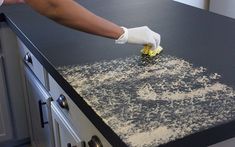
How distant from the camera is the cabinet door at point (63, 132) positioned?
112 centimetres

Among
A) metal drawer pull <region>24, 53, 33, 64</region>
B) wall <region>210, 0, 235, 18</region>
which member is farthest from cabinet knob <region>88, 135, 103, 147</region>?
wall <region>210, 0, 235, 18</region>

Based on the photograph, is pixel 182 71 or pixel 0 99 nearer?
pixel 182 71

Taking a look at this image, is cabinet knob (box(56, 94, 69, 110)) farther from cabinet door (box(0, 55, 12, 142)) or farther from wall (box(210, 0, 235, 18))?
wall (box(210, 0, 235, 18))

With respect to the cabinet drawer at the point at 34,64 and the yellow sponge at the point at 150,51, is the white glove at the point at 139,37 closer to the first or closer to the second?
the yellow sponge at the point at 150,51

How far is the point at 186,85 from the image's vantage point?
0.96m

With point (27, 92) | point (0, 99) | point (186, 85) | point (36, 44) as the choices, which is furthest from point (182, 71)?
point (0, 99)

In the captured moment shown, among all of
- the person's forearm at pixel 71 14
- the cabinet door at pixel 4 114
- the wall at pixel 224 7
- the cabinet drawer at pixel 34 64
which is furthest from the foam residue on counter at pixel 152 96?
the wall at pixel 224 7

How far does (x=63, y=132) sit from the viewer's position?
1271 mm

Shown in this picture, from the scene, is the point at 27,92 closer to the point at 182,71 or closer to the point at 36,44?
the point at 36,44

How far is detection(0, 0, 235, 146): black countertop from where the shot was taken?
Result: 0.82 metres

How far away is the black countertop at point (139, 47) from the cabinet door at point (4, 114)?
36 cm

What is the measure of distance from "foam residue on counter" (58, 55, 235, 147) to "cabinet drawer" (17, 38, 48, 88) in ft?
0.94

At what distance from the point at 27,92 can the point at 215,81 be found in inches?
44.6

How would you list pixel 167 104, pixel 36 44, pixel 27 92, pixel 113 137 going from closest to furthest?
pixel 113 137, pixel 167 104, pixel 36 44, pixel 27 92
